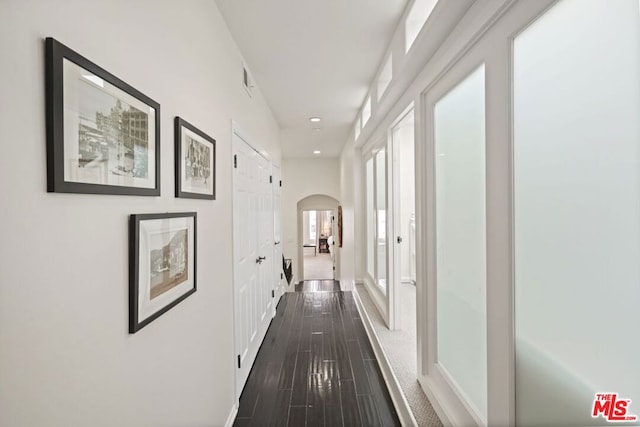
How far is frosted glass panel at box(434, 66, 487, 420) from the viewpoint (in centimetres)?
143

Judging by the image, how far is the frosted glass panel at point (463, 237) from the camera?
4.71 feet

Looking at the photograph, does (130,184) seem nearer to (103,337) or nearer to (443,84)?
(103,337)

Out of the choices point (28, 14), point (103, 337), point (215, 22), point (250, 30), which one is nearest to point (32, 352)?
point (103, 337)

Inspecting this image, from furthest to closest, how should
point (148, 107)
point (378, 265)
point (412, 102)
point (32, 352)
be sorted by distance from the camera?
point (378, 265)
point (412, 102)
point (148, 107)
point (32, 352)

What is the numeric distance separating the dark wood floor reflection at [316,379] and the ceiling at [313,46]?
2.71m

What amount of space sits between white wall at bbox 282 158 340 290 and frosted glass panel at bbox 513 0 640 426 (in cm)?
647

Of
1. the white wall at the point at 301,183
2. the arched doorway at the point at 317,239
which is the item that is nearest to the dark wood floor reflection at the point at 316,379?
the white wall at the point at 301,183

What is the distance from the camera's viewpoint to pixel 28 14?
2.06ft

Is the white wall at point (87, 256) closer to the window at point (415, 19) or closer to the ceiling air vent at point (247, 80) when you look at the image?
the ceiling air vent at point (247, 80)

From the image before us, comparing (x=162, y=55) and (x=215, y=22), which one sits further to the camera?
(x=215, y=22)

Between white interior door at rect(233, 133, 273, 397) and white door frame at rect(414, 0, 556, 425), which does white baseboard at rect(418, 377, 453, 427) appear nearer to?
white door frame at rect(414, 0, 556, 425)

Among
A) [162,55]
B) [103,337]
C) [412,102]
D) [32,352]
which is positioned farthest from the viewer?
[412,102]

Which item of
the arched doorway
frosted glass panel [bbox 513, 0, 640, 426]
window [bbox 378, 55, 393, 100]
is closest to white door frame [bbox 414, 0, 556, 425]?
frosted glass panel [bbox 513, 0, 640, 426]

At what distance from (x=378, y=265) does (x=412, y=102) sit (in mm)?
2400
